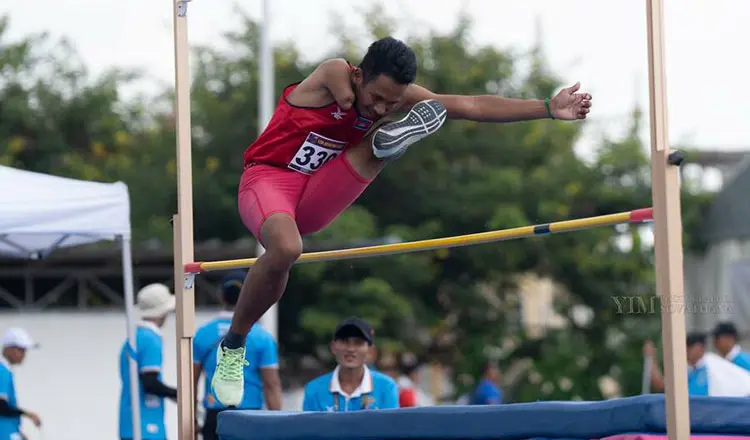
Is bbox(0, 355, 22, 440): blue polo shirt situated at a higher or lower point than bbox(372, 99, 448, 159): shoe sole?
lower

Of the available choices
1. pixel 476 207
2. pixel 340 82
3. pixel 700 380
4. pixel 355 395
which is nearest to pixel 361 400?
pixel 355 395

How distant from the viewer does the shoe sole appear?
14.5 feet

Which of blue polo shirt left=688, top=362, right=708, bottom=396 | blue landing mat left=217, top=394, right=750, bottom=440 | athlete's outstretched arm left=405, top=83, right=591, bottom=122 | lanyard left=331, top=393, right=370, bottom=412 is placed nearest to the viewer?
blue landing mat left=217, top=394, right=750, bottom=440

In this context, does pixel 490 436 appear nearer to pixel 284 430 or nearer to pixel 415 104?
pixel 284 430

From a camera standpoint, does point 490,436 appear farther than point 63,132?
No

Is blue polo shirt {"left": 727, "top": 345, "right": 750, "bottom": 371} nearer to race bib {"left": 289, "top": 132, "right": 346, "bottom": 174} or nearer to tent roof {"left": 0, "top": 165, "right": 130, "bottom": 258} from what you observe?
tent roof {"left": 0, "top": 165, "right": 130, "bottom": 258}

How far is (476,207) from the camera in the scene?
54.0 feet

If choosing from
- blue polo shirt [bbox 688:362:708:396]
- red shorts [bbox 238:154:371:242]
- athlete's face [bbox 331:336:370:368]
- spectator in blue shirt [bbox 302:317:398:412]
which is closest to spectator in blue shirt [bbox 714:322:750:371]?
blue polo shirt [bbox 688:362:708:396]

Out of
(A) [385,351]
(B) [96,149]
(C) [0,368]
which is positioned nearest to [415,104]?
(C) [0,368]

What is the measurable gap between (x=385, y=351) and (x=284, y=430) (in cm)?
1071

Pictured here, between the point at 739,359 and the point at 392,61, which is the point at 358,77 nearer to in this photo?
the point at 392,61

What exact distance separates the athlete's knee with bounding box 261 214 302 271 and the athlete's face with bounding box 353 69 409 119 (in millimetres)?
515

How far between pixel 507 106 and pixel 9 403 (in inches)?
169

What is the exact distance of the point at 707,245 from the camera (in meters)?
18.0
